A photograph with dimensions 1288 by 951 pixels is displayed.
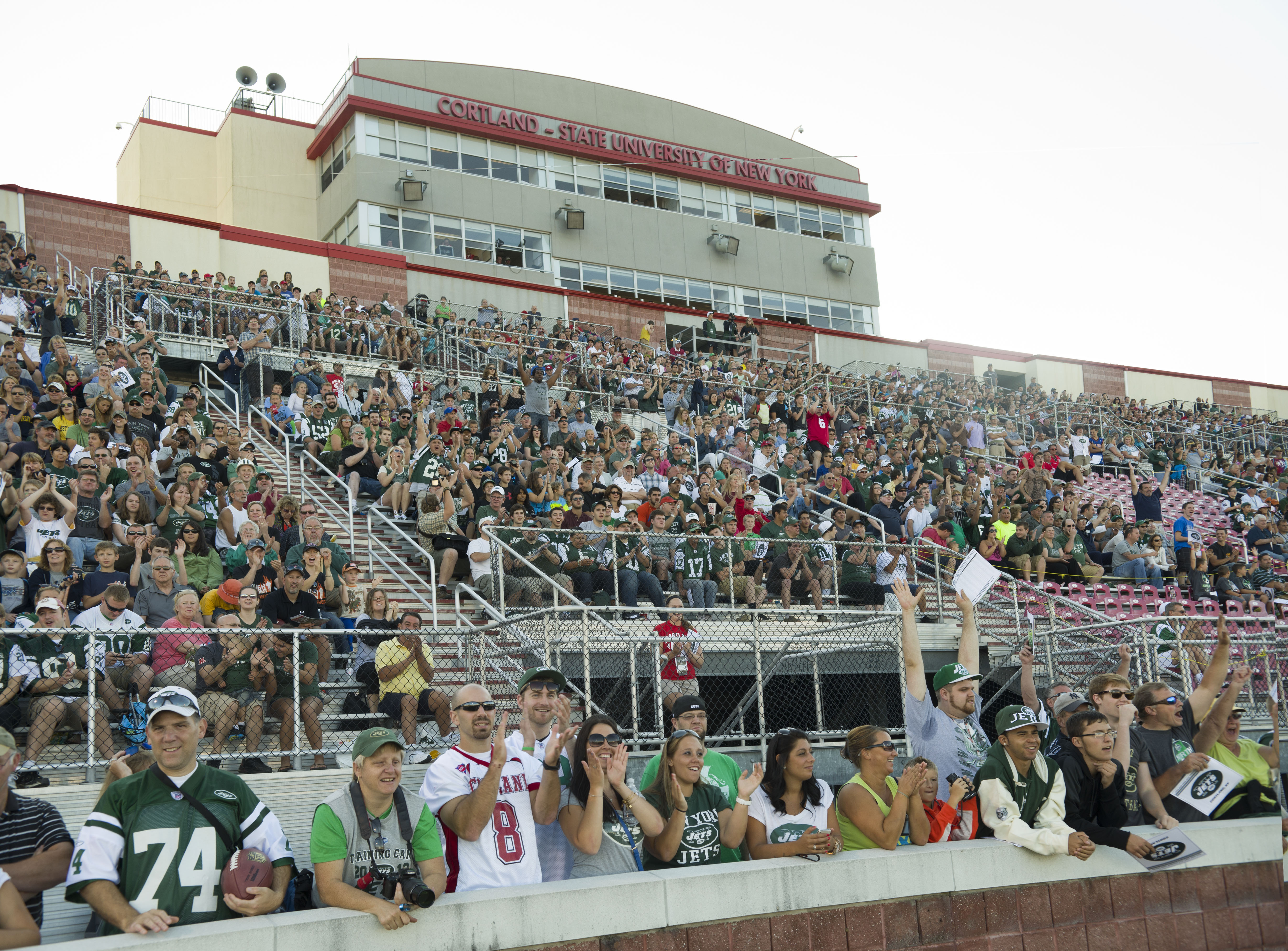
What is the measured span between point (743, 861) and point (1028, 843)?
1.40 meters

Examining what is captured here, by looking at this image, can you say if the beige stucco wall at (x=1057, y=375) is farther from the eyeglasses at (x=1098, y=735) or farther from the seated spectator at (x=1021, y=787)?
the seated spectator at (x=1021, y=787)

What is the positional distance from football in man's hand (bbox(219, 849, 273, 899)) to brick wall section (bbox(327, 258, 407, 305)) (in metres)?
24.0

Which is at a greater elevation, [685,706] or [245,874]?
[685,706]

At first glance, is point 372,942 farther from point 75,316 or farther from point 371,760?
point 75,316

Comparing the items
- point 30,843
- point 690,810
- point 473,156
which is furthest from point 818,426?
point 30,843

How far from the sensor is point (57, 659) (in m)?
7.75

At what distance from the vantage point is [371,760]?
496 cm

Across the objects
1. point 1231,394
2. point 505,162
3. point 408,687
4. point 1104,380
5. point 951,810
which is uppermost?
point 505,162

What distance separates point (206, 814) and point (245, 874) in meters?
0.30

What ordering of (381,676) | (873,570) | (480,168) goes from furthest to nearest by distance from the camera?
(480,168), (873,570), (381,676)

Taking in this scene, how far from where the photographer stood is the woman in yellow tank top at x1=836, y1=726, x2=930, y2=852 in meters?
5.49

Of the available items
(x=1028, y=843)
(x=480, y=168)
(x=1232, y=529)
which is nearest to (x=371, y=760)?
(x=1028, y=843)

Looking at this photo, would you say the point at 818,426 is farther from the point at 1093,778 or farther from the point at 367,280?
the point at 1093,778

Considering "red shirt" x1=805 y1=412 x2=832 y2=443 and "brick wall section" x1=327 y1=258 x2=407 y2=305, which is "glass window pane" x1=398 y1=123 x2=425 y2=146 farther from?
"red shirt" x1=805 y1=412 x2=832 y2=443
